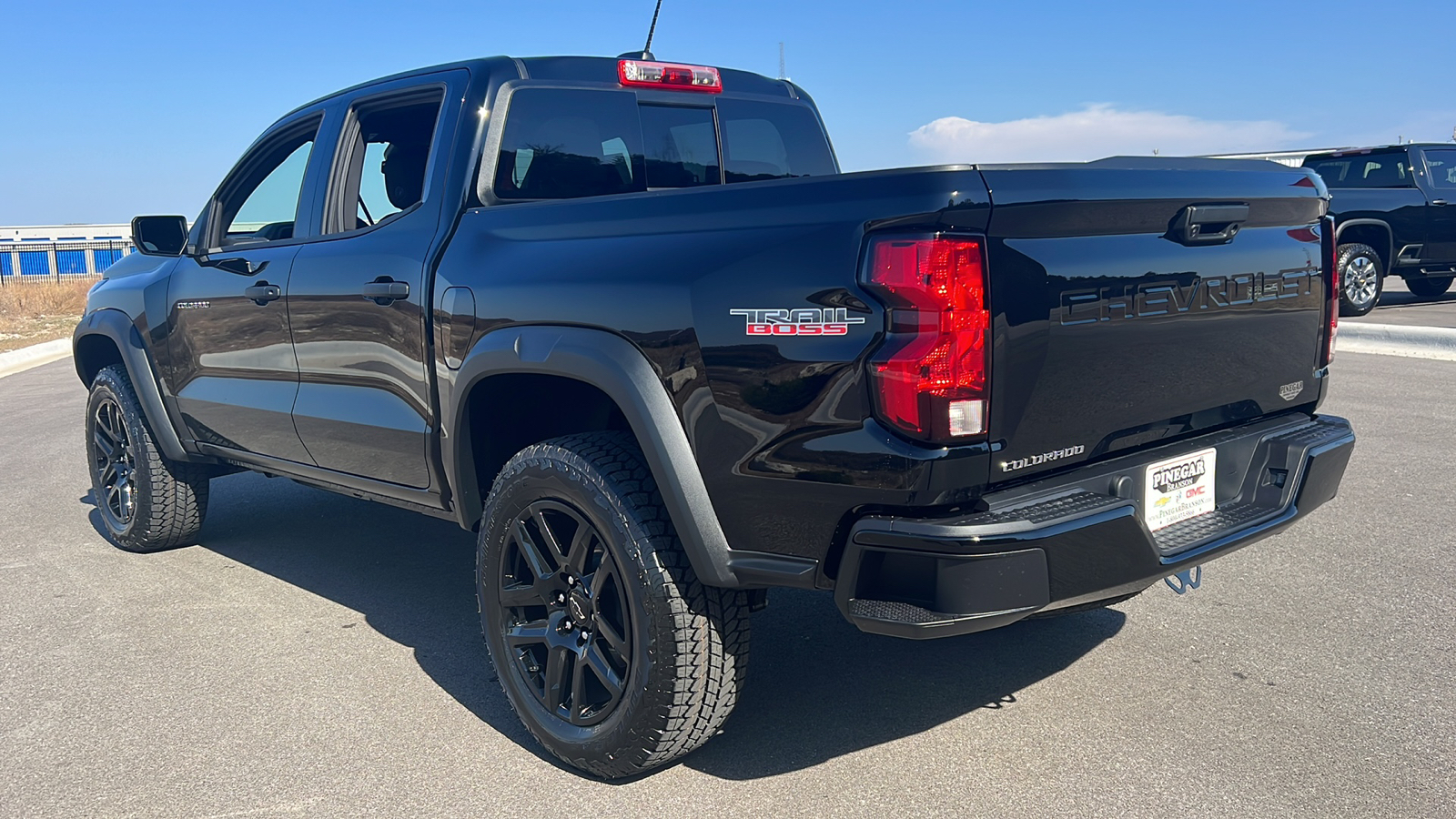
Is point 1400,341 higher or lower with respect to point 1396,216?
lower

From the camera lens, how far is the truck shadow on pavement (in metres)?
3.15

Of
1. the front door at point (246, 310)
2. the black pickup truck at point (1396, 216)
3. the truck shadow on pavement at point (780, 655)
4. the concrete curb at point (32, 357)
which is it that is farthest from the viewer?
the concrete curb at point (32, 357)

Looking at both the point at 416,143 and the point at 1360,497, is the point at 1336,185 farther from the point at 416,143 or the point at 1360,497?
the point at 416,143

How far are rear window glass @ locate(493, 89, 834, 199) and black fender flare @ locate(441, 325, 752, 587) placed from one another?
77 centimetres

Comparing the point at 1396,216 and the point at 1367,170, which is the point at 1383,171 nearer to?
the point at 1367,170

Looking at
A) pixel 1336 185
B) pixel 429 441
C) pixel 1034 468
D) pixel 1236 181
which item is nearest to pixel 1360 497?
pixel 1236 181

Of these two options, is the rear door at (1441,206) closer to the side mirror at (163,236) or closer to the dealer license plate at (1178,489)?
the dealer license plate at (1178,489)

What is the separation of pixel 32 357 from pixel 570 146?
1507cm

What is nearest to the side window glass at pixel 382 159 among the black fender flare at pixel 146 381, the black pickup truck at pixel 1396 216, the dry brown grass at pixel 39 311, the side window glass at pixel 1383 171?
the black fender flare at pixel 146 381

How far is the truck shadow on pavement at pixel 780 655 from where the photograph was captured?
315 cm

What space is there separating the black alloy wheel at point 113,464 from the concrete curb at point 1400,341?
30.3ft

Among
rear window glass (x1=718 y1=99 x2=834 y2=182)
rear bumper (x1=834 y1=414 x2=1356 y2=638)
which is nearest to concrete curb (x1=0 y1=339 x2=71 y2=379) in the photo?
rear window glass (x1=718 y1=99 x2=834 y2=182)

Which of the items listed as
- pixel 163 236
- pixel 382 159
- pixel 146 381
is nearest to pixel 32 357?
pixel 146 381

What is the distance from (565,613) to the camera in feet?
10.0
